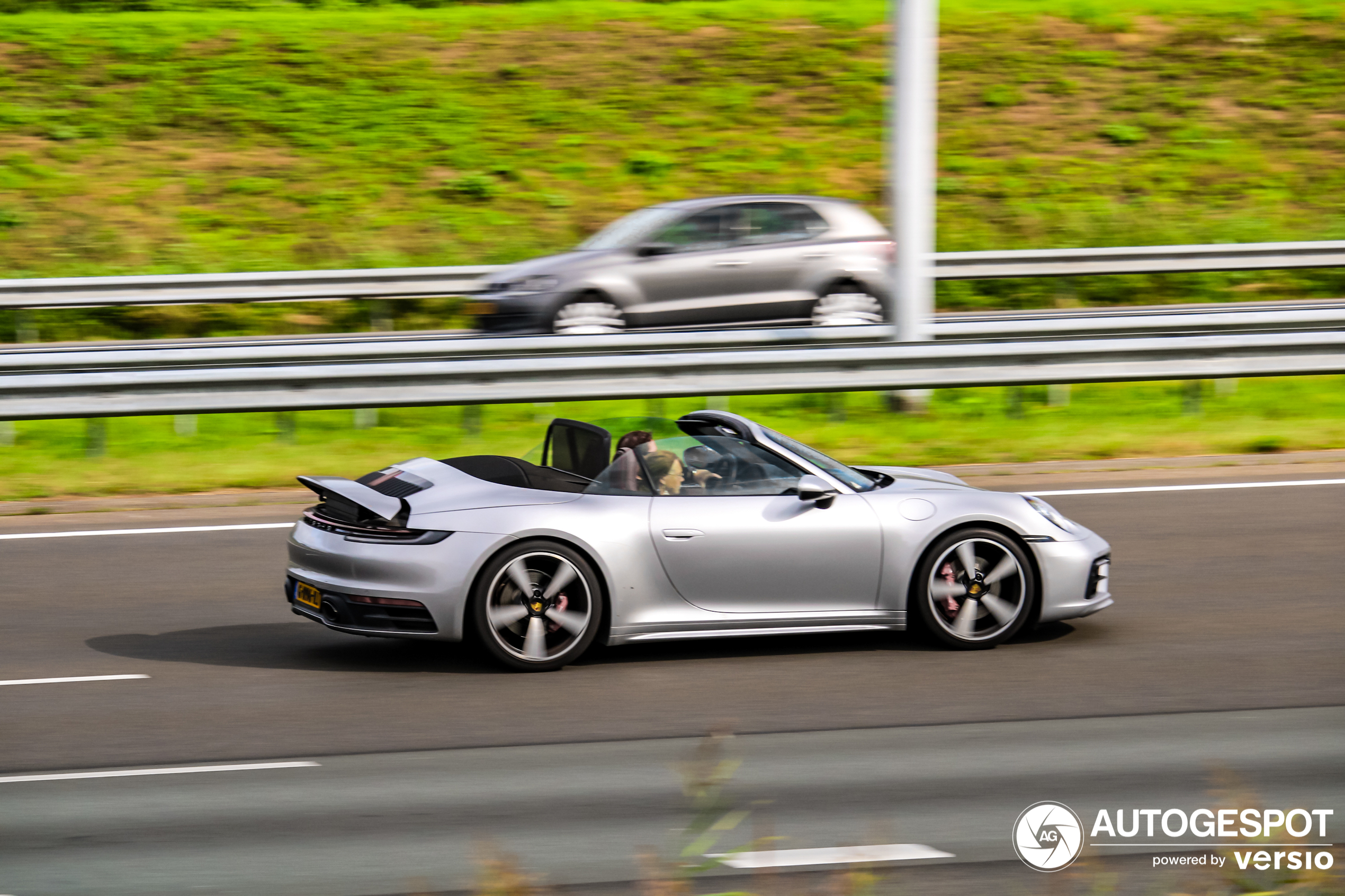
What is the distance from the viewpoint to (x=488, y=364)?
12.1 m

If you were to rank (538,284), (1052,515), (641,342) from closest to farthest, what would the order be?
(1052,515) < (641,342) < (538,284)

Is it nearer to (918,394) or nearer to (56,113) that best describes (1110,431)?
(918,394)

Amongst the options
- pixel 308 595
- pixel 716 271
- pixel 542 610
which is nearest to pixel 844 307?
pixel 716 271

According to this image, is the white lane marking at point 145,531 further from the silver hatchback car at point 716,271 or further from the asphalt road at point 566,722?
the silver hatchback car at point 716,271

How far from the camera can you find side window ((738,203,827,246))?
1602 centimetres

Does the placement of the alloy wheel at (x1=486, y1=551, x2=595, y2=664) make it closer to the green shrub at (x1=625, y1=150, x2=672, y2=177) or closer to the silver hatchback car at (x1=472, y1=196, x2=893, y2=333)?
the silver hatchback car at (x1=472, y1=196, x2=893, y2=333)

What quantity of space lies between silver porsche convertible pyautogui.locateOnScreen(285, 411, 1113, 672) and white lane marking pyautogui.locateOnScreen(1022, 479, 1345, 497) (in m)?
3.42

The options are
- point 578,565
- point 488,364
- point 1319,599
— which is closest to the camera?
point 578,565

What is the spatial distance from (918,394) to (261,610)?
6.44 metres

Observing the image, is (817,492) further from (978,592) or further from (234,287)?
(234,287)

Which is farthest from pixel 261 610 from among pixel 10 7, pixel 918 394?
pixel 10 7

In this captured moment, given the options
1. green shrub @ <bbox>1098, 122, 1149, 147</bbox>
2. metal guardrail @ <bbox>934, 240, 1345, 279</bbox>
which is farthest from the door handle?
green shrub @ <bbox>1098, 122, 1149, 147</bbox>

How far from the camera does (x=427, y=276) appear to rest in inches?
725

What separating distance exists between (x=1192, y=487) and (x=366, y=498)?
246 inches
